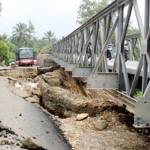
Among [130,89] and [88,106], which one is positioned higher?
[130,89]

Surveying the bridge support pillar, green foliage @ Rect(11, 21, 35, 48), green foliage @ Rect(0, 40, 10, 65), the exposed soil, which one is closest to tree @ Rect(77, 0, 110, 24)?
green foliage @ Rect(0, 40, 10, 65)

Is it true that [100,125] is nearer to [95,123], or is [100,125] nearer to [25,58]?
[95,123]

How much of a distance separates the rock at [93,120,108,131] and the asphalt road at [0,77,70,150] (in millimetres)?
1023

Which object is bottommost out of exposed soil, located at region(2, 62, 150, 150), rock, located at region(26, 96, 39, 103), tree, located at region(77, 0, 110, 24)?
rock, located at region(26, 96, 39, 103)

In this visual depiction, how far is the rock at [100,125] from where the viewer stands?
472 inches

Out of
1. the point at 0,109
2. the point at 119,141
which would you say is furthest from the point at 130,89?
the point at 0,109

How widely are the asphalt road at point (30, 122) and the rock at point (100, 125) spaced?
3.36 ft

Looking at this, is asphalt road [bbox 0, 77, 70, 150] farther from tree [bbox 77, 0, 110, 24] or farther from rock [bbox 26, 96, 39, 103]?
tree [bbox 77, 0, 110, 24]

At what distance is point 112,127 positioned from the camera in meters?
11.8

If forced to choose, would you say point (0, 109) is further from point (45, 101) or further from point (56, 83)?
point (56, 83)

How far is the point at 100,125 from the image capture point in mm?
12094

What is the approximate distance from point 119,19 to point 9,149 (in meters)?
3.58

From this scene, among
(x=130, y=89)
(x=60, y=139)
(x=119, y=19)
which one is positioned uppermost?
(x=119, y=19)

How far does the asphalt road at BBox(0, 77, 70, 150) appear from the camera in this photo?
36.7 ft
